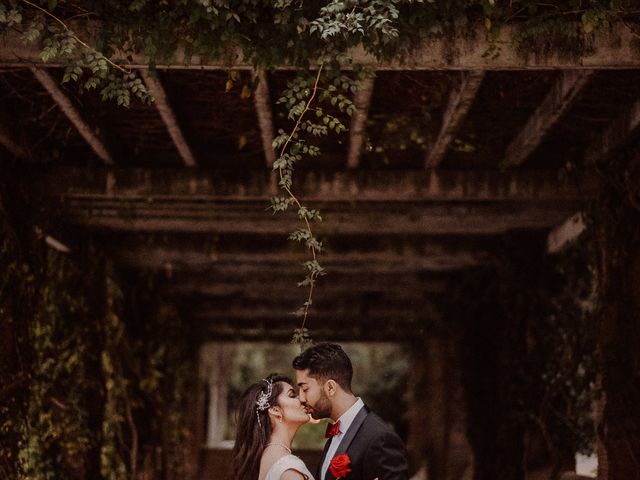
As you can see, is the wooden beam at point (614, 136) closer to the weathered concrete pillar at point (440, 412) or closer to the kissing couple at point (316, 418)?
the kissing couple at point (316, 418)

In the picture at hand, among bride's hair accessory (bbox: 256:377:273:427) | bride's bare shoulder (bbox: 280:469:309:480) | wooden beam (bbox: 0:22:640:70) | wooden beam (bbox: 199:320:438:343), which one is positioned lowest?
bride's bare shoulder (bbox: 280:469:309:480)

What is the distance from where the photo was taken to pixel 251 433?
13.3ft

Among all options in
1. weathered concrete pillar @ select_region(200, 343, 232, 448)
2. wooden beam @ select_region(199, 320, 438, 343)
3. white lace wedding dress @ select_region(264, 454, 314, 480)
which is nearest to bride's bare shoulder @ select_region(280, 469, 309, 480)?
white lace wedding dress @ select_region(264, 454, 314, 480)

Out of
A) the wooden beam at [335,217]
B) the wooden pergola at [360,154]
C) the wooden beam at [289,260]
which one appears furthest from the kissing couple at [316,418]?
the wooden beam at [289,260]

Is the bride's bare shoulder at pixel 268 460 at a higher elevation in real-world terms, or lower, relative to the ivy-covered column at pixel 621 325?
lower

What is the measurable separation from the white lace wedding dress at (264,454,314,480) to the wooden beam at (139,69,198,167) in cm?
190

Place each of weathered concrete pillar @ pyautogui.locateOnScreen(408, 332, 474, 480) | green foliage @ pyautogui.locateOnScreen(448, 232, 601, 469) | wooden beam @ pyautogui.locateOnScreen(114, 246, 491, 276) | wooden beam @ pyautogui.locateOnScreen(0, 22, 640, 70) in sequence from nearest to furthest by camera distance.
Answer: wooden beam @ pyautogui.locateOnScreen(0, 22, 640, 70) → green foliage @ pyautogui.locateOnScreen(448, 232, 601, 469) → wooden beam @ pyautogui.locateOnScreen(114, 246, 491, 276) → weathered concrete pillar @ pyautogui.locateOnScreen(408, 332, 474, 480)

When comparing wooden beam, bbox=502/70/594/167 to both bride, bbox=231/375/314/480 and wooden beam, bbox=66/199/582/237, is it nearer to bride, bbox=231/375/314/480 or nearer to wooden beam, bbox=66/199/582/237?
wooden beam, bbox=66/199/582/237

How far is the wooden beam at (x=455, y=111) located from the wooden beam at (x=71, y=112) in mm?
2210

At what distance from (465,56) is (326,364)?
1.62 meters

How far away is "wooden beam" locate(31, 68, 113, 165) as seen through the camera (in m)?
4.91

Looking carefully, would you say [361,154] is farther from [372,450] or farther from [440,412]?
[440,412]

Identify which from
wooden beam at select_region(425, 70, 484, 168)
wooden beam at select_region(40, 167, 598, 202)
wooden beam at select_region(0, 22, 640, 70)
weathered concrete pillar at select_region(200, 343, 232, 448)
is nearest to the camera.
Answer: wooden beam at select_region(0, 22, 640, 70)

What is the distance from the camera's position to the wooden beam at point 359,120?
498cm
